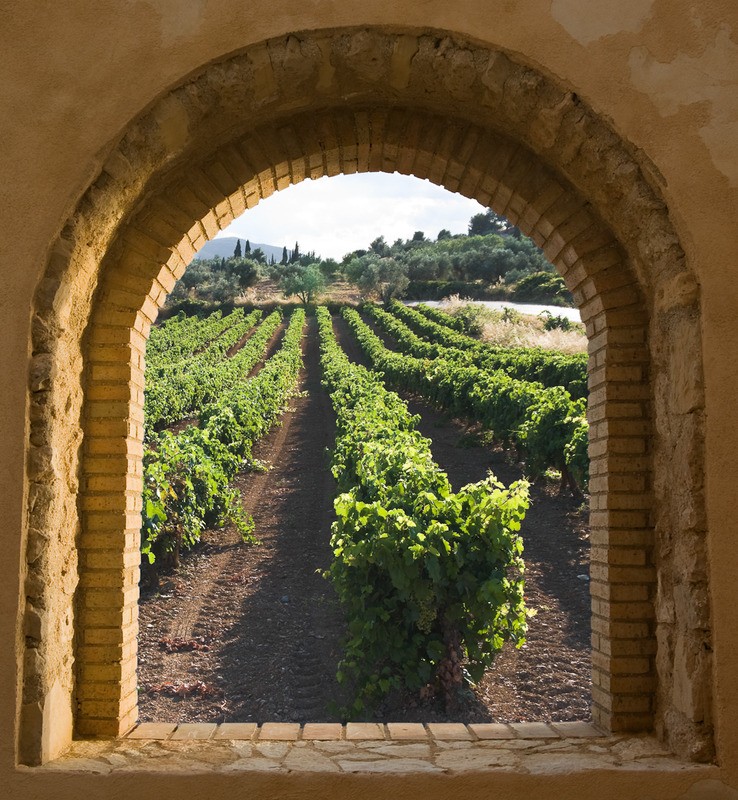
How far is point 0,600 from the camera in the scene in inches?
108

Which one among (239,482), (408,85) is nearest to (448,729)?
(408,85)

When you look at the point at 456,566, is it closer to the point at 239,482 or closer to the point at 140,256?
A: the point at 140,256

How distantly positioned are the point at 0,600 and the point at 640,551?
8.19ft

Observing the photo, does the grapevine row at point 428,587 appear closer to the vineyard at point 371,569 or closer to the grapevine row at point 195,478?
the vineyard at point 371,569

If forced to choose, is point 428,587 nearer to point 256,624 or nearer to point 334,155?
point 256,624

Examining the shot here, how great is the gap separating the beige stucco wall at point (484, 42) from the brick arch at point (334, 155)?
0.24 feet

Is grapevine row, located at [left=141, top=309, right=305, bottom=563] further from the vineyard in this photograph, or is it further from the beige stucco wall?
the beige stucco wall

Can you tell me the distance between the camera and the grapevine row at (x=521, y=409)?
35.6ft

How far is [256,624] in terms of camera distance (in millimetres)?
7512

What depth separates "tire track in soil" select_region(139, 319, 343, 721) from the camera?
6.05m

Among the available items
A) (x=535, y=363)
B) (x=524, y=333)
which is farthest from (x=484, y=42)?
(x=524, y=333)

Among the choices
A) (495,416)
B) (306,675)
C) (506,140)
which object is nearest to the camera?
(506,140)

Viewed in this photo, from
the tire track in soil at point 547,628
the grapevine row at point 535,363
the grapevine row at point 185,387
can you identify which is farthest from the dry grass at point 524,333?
the tire track in soil at point 547,628

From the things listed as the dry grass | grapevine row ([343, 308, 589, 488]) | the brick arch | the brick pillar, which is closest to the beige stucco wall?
the brick arch
